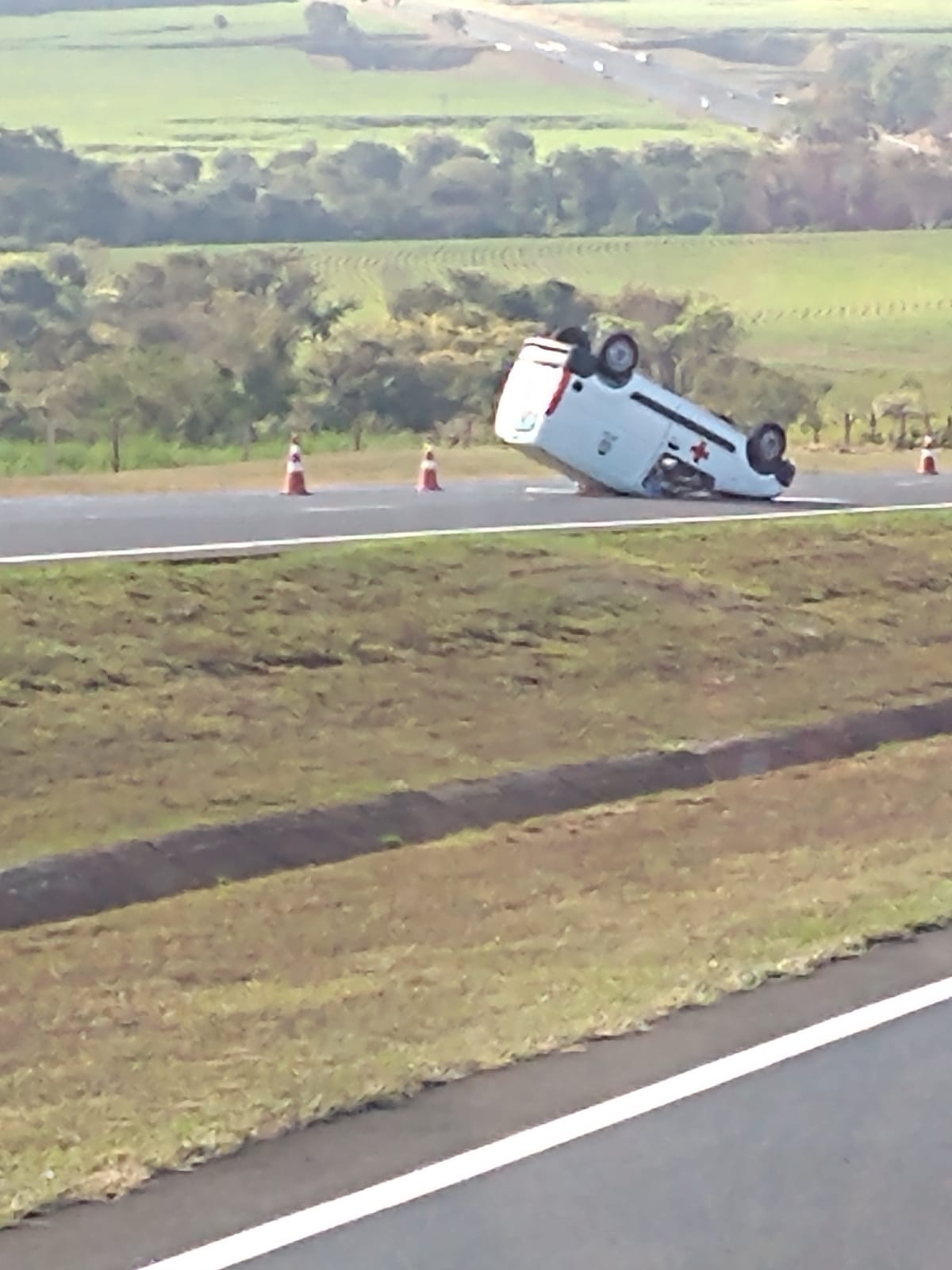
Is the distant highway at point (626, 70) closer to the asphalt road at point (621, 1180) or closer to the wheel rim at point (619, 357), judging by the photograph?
the wheel rim at point (619, 357)

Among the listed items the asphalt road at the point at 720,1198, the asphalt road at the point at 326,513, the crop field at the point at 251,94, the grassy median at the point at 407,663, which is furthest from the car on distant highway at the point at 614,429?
the crop field at the point at 251,94

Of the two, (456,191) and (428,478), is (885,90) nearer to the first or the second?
(456,191)

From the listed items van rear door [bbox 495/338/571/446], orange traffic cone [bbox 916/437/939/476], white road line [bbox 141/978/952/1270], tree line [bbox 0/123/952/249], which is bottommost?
orange traffic cone [bbox 916/437/939/476]

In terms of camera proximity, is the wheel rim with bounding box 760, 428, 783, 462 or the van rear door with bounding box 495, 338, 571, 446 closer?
the van rear door with bounding box 495, 338, 571, 446

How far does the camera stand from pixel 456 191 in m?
86.9

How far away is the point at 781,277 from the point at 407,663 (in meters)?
63.4

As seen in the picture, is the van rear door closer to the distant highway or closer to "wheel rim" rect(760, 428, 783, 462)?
"wheel rim" rect(760, 428, 783, 462)

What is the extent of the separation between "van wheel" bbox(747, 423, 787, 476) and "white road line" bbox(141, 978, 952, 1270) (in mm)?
15789

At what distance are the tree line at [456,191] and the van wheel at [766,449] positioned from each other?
52.1 meters

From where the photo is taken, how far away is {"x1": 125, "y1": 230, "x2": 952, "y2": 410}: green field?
225ft

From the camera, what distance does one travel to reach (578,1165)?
675 cm

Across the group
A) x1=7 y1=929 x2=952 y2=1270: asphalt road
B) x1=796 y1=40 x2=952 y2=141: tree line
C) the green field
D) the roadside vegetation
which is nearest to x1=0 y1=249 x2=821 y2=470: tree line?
the roadside vegetation

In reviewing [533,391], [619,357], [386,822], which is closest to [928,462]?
[619,357]

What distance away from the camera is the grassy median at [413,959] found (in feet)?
25.1
